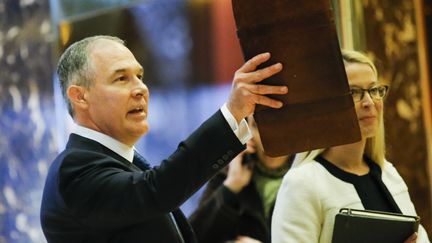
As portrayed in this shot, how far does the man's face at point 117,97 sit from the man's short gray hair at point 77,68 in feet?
0.07

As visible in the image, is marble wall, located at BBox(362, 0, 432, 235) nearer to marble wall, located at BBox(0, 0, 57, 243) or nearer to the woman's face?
the woman's face

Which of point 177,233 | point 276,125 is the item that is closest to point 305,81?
point 276,125

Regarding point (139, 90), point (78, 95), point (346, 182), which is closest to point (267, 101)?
point (139, 90)

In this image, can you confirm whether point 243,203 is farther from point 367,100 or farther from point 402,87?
point 402,87

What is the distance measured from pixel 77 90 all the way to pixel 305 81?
25.5 inches

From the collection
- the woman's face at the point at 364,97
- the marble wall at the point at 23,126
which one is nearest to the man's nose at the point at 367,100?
the woman's face at the point at 364,97

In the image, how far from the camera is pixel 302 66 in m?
1.73

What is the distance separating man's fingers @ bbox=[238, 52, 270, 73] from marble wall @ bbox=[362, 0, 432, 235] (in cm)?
222

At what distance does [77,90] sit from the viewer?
1980mm

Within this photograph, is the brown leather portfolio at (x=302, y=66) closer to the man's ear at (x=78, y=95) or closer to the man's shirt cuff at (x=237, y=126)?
the man's shirt cuff at (x=237, y=126)

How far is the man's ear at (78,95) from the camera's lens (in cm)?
198

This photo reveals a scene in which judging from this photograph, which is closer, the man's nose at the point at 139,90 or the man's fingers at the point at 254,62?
the man's fingers at the point at 254,62

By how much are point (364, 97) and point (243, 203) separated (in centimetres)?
112

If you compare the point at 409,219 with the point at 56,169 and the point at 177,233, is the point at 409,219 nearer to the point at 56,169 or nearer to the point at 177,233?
the point at 177,233
